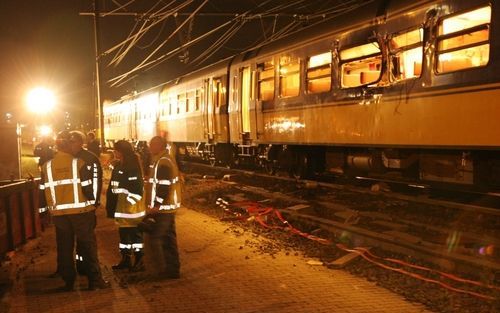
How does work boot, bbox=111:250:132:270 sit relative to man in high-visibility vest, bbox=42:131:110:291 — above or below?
below

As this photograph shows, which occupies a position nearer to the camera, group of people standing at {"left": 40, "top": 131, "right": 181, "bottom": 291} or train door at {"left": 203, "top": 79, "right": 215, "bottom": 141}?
group of people standing at {"left": 40, "top": 131, "right": 181, "bottom": 291}

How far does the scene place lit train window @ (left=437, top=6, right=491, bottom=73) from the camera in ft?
26.8

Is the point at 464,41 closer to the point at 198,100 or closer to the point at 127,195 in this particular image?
the point at 127,195

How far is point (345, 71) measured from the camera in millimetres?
11266

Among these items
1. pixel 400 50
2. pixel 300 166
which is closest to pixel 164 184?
pixel 400 50

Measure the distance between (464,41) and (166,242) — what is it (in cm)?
Answer: 541

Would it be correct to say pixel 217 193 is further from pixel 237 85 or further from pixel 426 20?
pixel 426 20

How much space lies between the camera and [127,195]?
6.81 m

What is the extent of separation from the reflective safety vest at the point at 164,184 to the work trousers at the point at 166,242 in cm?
13

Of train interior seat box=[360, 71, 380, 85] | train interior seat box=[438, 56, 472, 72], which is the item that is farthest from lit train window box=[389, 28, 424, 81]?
train interior seat box=[360, 71, 380, 85]

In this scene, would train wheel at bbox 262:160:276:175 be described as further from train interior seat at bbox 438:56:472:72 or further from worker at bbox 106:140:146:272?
worker at bbox 106:140:146:272

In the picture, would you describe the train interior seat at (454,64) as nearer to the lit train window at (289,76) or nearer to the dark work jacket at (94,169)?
the lit train window at (289,76)

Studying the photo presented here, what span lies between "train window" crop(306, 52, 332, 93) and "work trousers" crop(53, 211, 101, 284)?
6.85 meters

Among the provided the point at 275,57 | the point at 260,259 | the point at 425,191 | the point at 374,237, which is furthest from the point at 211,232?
the point at 275,57
